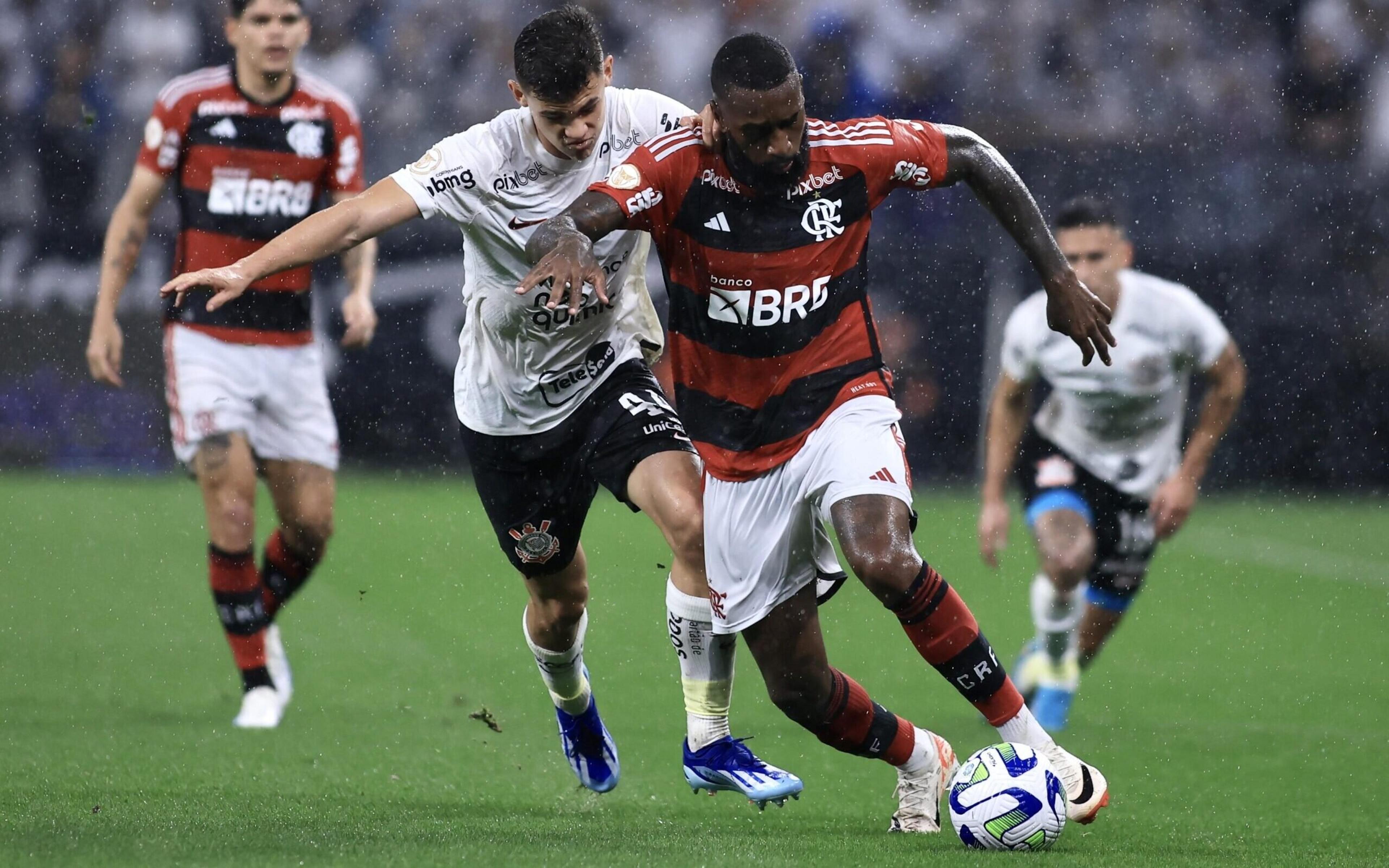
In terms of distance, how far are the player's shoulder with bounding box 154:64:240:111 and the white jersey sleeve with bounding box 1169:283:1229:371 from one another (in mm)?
4163

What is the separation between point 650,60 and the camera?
13.1m

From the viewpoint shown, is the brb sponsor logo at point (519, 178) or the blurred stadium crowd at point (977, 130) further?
the blurred stadium crowd at point (977, 130)

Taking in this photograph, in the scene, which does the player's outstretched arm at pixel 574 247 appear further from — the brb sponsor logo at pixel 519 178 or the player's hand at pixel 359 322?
the player's hand at pixel 359 322

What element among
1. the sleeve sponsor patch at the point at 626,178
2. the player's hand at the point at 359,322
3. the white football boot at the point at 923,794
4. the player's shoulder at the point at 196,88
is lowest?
the white football boot at the point at 923,794

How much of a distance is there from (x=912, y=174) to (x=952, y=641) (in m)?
1.27

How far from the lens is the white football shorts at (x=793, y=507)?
181 inches

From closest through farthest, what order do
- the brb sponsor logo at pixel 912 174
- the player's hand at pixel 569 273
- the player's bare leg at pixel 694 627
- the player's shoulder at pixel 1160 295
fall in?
the player's hand at pixel 569 273
the brb sponsor logo at pixel 912 174
the player's bare leg at pixel 694 627
the player's shoulder at pixel 1160 295

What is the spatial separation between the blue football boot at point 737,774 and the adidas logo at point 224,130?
3.66m

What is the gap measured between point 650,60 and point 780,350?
875 centimetres

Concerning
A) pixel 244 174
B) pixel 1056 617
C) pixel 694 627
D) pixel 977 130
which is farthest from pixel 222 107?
pixel 977 130

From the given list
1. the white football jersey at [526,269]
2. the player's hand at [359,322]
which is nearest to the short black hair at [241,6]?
the player's hand at [359,322]

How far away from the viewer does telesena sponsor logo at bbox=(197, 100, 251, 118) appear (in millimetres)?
7457

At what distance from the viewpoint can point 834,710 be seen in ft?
16.1

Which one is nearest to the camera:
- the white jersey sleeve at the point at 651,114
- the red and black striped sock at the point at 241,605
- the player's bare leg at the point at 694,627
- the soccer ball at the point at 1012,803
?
the soccer ball at the point at 1012,803
